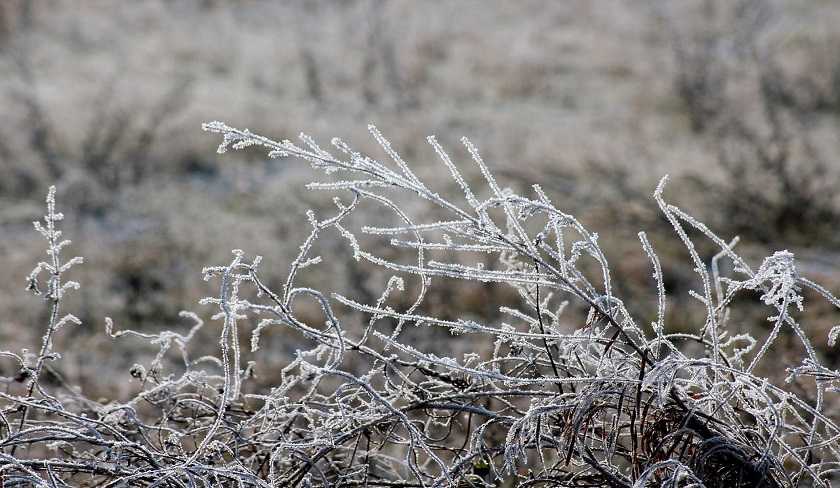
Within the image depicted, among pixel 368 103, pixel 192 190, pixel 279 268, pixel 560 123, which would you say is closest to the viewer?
pixel 279 268

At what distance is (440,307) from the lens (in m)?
4.75

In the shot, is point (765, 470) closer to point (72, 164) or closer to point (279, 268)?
point (279, 268)

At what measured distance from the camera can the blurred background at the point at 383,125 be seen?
17.4ft

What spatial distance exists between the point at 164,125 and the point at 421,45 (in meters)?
3.99

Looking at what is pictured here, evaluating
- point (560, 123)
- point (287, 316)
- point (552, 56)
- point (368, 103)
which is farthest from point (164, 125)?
point (287, 316)

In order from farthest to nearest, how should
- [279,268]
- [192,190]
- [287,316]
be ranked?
[192,190], [279,268], [287,316]

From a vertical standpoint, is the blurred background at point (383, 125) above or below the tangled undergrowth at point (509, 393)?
below

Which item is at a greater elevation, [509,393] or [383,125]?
[509,393]

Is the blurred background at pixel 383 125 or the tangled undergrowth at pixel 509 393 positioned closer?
the tangled undergrowth at pixel 509 393

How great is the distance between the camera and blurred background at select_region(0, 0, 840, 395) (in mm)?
5289

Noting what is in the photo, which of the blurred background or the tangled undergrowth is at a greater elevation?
the tangled undergrowth

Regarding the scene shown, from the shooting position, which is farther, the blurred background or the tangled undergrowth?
the blurred background

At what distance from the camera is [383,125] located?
8.19m

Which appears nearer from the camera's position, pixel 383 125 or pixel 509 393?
pixel 509 393
